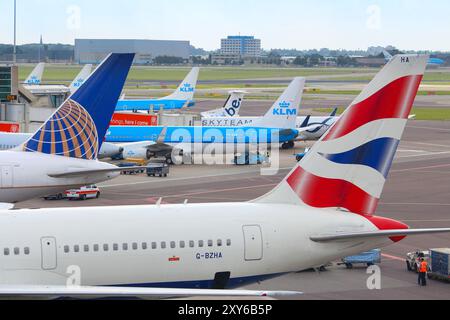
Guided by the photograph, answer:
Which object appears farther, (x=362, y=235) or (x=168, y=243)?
(x=362, y=235)

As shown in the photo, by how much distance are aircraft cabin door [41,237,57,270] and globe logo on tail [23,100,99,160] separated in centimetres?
1925

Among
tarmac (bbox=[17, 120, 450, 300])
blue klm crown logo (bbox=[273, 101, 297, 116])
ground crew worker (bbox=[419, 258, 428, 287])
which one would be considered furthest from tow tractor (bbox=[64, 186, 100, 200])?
ground crew worker (bbox=[419, 258, 428, 287])

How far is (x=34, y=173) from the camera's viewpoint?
3972 cm

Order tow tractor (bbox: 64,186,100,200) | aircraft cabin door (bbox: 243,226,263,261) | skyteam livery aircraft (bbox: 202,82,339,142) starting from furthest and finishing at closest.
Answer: skyteam livery aircraft (bbox: 202,82,339,142) < tow tractor (bbox: 64,186,100,200) < aircraft cabin door (bbox: 243,226,263,261)

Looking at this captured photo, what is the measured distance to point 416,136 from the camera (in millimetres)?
100875

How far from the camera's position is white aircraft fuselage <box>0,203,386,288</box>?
69.6 ft

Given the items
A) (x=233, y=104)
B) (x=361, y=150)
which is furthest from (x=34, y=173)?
(x=233, y=104)

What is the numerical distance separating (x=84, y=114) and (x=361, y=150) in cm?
1954

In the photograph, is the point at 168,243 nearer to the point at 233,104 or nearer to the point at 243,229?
the point at 243,229

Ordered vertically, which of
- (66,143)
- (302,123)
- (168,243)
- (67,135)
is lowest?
(302,123)

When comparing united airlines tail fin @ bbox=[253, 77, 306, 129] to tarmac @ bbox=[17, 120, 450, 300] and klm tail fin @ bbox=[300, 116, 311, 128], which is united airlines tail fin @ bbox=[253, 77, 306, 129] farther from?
klm tail fin @ bbox=[300, 116, 311, 128]
